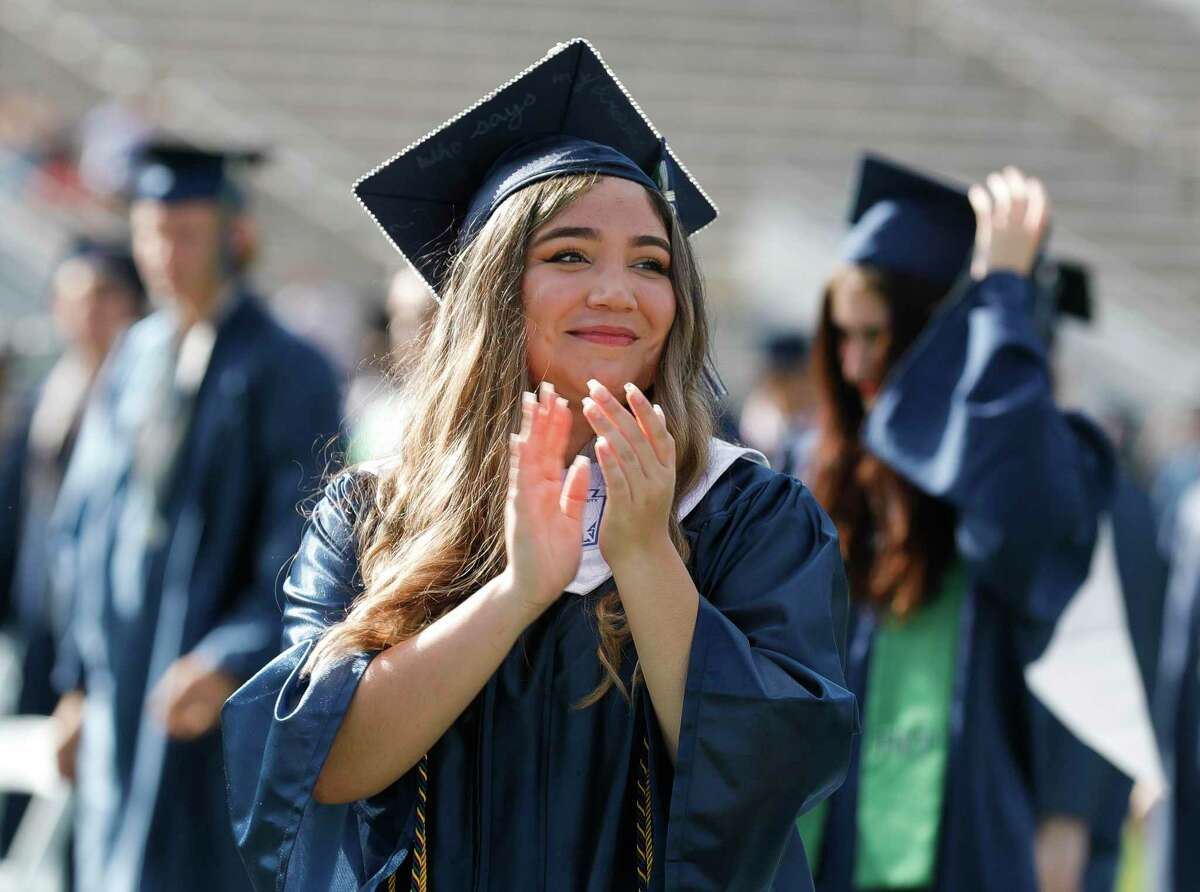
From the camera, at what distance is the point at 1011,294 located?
3.75m

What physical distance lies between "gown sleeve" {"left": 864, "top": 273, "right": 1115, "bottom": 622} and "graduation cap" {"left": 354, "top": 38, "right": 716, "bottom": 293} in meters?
1.27

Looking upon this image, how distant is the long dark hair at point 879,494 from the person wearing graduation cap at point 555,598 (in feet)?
4.54

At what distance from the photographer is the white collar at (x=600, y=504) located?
2.36 m

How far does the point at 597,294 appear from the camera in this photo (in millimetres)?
2354

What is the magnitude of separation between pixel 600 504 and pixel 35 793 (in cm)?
415

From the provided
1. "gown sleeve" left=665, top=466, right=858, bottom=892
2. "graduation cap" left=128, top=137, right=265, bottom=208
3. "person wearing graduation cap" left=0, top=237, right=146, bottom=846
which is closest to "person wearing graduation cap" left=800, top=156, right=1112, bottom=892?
"gown sleeve" left=665, top=466, right=858, bottom=892

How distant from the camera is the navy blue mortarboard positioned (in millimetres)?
4023

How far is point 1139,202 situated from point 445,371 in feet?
50.9

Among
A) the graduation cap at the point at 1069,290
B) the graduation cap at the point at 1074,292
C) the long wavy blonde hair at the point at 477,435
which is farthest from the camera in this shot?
the graduation cap at the point at 1074,292

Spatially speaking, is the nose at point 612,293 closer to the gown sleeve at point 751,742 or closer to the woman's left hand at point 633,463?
the woman's left hand at point 633,463

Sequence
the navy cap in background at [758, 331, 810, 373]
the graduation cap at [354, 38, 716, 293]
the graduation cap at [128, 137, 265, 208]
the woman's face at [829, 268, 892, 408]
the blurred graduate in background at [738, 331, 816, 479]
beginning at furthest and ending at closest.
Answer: the navy cap in background at [758, 331, 810, 373]
the blurred graduate in background at [738, 331, 816, 479]
the graduation cap at [128, 137, 265, 208]
the woman's face at [829, 268, 892, 408]
the graduation cap at [354, 38, 716, 293]

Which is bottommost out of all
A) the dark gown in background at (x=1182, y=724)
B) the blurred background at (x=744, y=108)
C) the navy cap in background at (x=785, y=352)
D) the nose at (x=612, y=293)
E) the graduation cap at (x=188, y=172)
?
the dark gown in background at (x=1182, y=724)

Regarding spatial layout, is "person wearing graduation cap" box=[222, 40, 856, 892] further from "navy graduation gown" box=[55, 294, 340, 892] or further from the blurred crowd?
"navy graduation gown" box=[55, 294, 340, 892]

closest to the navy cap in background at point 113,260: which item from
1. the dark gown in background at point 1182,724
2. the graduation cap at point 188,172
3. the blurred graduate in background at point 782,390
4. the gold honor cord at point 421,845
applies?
the graduation cap at point 188,172
